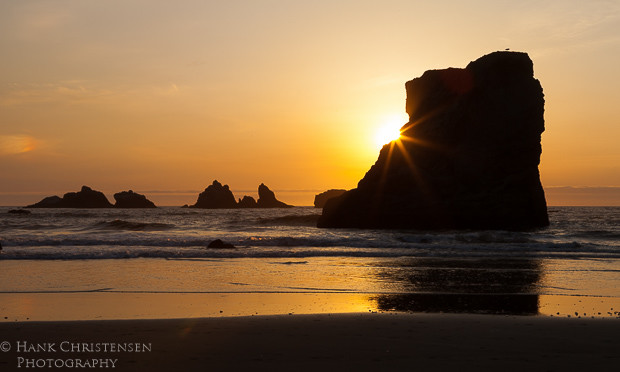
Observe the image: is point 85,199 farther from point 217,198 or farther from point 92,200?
point 217,198

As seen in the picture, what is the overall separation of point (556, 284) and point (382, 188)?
35626 mm

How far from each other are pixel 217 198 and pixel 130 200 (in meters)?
25.6

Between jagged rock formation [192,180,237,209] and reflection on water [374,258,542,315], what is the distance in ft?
420

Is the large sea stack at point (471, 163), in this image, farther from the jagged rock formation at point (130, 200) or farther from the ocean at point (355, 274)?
the jagged rock formation at point (130, 200)

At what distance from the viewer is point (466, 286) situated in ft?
53.2

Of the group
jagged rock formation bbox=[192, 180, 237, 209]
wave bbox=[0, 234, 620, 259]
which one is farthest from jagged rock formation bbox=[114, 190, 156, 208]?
wave bbox=[0, 234, 620, 259]

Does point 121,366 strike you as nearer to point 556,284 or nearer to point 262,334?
point 262,334

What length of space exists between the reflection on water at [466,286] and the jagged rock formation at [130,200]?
13882cm

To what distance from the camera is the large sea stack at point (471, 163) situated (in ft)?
164

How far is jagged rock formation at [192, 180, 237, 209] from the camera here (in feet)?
489

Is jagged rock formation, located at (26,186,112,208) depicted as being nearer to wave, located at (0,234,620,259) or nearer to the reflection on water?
wave, located at (0,234,620,259)

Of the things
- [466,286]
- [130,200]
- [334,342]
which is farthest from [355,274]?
[130,200]

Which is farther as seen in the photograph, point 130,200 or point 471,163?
point 130,200

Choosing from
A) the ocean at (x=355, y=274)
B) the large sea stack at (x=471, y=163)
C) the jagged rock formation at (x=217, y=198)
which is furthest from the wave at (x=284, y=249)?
the jagged rock formation at (x=217, y=198)
